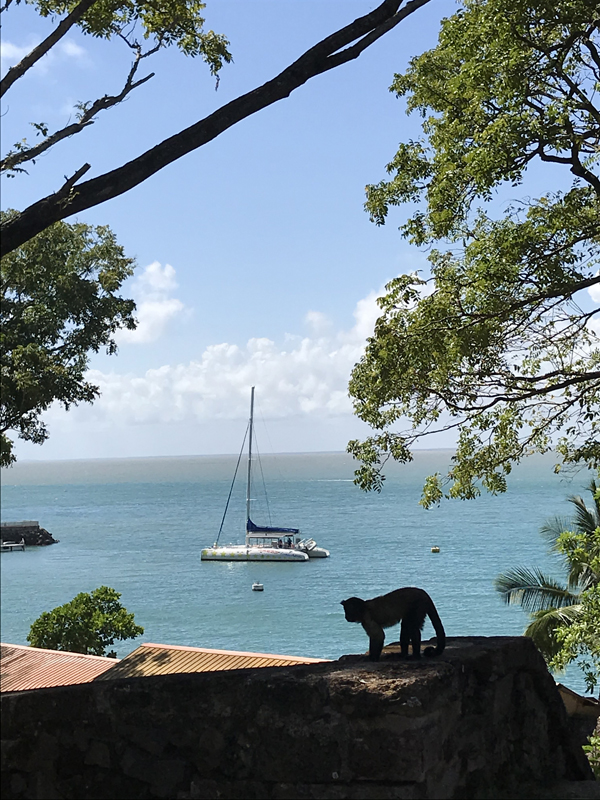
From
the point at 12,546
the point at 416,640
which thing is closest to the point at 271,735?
the point at 416,640

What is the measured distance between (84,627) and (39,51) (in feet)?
60.1

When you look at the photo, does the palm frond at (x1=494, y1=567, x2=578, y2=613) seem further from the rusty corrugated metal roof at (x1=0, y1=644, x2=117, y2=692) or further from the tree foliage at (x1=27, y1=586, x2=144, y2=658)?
the tree foliage at (x1=27, y1=586, x2=144, y2=658)

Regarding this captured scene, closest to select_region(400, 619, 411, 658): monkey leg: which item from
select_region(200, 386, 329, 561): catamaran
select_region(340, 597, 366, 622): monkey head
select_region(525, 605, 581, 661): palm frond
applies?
select_region(340, 597, 366, 622): monkey head

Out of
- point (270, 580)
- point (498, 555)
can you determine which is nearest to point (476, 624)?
point (270, 580)

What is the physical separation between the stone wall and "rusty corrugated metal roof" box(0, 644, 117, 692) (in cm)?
6662

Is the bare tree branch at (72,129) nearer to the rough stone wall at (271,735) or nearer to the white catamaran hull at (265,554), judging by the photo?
the rough stone wall at (271,735)

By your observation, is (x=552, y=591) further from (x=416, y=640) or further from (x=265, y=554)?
(x=265, y=554)

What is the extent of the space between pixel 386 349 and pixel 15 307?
635 cm

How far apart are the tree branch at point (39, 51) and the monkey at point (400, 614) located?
187 inches

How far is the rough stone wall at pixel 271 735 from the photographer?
11.1 feet

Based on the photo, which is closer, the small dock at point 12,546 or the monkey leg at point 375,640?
the monkey leg at point 375,640

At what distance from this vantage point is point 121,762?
3625 millimetres

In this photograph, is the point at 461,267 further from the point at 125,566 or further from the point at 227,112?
the point at 125,566

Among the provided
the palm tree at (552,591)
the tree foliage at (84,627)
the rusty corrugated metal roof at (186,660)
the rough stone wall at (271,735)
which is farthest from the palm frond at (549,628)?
the rough stone wall at (271,735)
